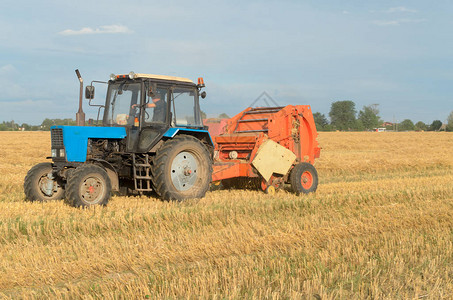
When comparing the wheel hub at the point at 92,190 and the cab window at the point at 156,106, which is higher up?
the cab window at the point at 156,106

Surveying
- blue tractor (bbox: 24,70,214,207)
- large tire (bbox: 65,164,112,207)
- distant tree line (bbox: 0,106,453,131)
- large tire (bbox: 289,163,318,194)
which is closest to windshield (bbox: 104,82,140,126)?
blue tractor (bbox: 24,70,214,207)

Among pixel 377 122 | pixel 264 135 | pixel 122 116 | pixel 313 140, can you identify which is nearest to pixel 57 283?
pixel 122 116

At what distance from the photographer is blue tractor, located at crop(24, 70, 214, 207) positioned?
292 inches

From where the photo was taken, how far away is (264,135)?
945cm

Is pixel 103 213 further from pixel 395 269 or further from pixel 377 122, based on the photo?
pixel 377 122

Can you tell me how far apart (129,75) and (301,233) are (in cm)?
394

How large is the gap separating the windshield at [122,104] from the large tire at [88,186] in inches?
45.3

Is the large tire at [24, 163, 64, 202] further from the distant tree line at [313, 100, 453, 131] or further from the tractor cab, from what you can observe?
the distant tree line at [313, 100, 453, 131]

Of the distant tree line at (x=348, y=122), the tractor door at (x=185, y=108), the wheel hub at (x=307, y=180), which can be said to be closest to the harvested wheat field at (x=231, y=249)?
the wheel hub at (x=307, y=180)

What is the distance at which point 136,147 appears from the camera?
24.9ft

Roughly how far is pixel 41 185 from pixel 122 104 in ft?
6.25

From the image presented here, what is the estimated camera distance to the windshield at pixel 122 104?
780 centimetres

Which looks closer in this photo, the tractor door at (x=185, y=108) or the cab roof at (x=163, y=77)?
the cab roof at (x=163, y=77)

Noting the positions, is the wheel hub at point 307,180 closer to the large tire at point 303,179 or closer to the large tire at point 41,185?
the large tire at point 303,179
